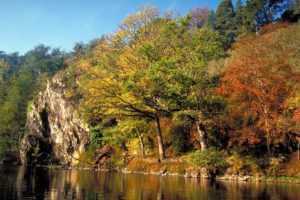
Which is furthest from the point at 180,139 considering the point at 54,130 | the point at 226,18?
the point at 226,18

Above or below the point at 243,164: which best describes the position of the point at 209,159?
above

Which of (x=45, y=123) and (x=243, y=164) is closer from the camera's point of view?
(x=243, y=164)

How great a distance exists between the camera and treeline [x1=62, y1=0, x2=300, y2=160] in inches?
1229

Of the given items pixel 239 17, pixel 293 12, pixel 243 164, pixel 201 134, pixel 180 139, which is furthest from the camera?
pixel 239 17

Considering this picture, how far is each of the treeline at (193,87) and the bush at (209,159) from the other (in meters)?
1.71

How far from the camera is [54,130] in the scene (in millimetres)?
59250

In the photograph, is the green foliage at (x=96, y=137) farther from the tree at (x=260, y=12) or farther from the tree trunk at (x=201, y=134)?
the tree at (x=260, y=12)

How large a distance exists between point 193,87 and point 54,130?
3391 centimetres

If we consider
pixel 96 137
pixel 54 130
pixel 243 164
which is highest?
pixel 54 130

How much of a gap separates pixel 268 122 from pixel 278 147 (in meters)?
3.95

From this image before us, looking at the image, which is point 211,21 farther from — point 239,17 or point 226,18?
point 239,17

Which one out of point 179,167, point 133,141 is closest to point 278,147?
point 179,167

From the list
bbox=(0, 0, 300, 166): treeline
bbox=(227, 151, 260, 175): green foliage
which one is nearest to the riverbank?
bbox=(227, 151, 260, 175): green foliage

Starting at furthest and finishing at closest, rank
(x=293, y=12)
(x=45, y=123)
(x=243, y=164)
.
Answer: (x=45, y=123)
(x=293, y=12)
(x=243, y=164)
